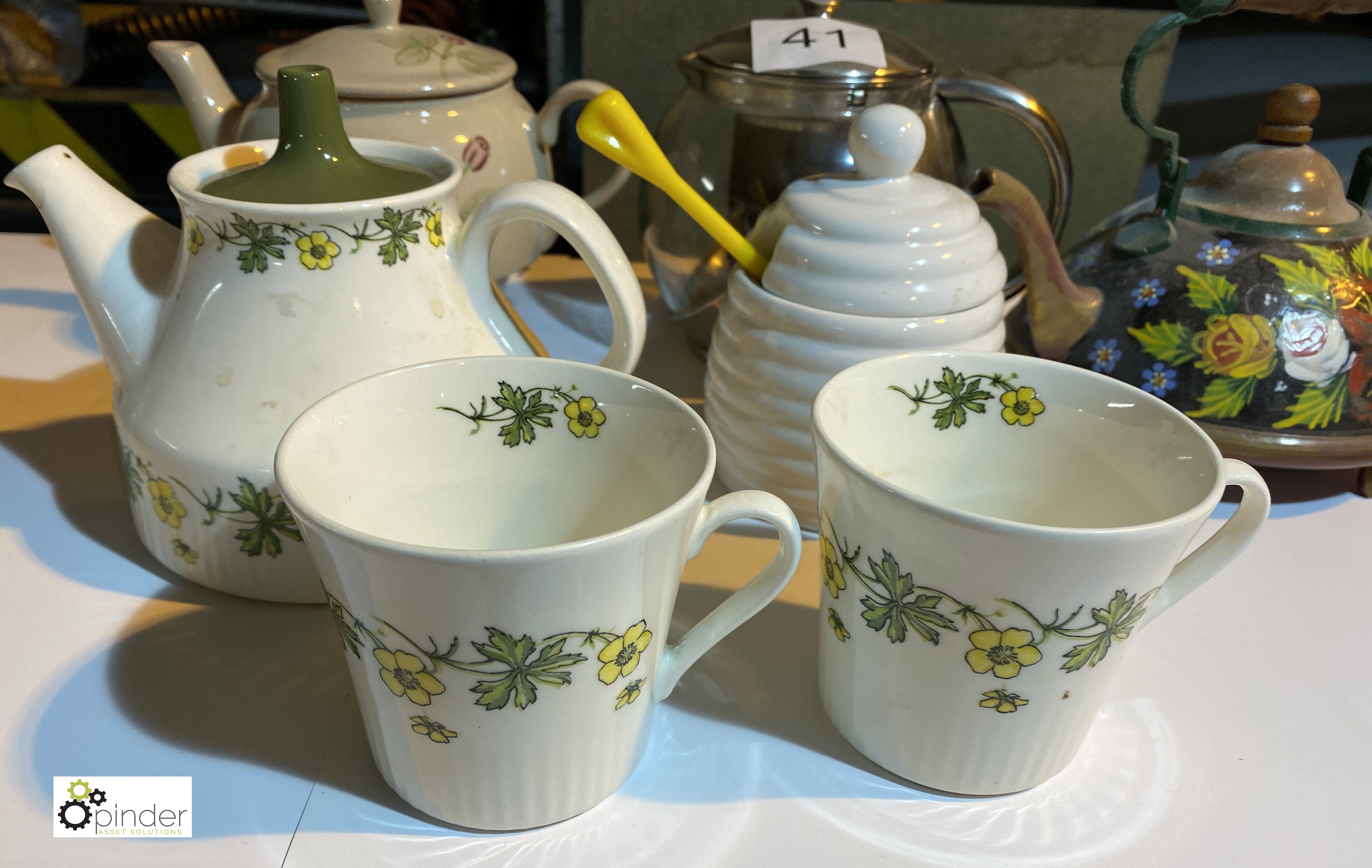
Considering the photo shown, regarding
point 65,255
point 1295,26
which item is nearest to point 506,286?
point 65,255

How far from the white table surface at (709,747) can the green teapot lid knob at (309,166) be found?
18 cm

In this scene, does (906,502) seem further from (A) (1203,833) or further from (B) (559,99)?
(B) (559,99)

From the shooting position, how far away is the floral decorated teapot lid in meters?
0.47

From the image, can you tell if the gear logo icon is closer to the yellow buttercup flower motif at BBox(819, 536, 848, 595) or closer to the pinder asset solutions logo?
the pinder asset solutions logo

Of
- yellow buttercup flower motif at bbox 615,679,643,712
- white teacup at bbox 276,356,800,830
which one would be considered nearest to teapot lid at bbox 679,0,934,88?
white teacup at bbox 276,356,800,830

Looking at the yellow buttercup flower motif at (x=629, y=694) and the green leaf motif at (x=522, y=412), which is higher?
the green leaf motif at (x=522, y=412)

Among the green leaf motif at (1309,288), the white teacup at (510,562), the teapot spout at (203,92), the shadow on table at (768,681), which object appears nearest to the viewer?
the white teacup at (510,562)

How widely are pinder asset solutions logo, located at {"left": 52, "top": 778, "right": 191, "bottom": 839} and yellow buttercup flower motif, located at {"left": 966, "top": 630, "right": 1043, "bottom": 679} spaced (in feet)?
0.87

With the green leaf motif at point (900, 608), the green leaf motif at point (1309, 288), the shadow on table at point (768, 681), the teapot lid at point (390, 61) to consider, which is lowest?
the shadow on table at point (768, 681)

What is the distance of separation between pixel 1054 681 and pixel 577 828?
17 centimetres

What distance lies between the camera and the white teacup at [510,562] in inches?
11.3

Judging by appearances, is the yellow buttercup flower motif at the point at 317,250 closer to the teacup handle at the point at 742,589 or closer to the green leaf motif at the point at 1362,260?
the teacup handle at the point at 742,589

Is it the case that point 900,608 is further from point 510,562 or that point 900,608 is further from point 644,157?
point 644,157

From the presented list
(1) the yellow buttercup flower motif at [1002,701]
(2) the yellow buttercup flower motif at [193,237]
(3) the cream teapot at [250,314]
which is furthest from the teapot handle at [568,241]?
(1) the yellow buttercup flower motif at [1002,701]
